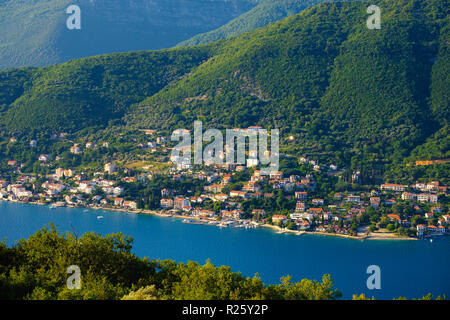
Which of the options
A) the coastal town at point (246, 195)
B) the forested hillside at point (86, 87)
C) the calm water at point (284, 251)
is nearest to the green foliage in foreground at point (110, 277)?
the calm water at point (284, 251)

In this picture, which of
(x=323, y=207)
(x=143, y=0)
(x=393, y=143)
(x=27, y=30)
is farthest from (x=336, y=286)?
(x=143, y=0)

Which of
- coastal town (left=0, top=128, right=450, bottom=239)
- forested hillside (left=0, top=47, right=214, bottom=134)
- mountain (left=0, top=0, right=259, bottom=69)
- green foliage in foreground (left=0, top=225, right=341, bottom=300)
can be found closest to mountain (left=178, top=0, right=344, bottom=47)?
mountain (left=0, top=0, right=259, bottom=69)

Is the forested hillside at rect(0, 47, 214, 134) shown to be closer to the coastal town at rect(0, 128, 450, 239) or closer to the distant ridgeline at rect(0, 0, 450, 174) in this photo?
the distant ridgeline at rect(0, 0, 450, 174)

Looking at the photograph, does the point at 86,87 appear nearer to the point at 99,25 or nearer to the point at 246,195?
the point at 246,195

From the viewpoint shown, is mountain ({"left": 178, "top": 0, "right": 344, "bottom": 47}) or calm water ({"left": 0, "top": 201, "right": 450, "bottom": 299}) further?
mountain ({"left": 178, "top": 0, "right": 344, "bottom": 47})

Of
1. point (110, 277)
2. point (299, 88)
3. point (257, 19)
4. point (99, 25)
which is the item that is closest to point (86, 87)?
point (299, 88)

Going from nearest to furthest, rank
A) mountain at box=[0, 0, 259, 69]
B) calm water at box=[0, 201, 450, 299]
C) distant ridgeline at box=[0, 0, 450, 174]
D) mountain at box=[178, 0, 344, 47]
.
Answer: calm water at box=[0, 201, 450, 299], distant ridgeline at box=[0, 0, 450, 174], mountain at box=[0, 0, 259, 69], mountain at box=[178, 0, 344, 47]

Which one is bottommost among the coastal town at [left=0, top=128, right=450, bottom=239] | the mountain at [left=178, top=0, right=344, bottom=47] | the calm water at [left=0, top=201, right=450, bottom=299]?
the calm water at [left=0, top=201, right=450, bottom=299]
